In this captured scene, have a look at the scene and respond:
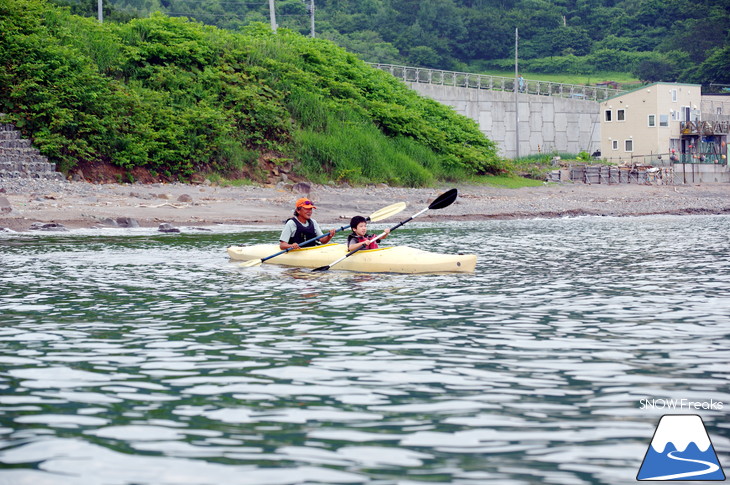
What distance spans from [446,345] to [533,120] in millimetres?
53450

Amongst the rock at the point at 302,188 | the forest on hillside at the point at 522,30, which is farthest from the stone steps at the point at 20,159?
the forest on hillside at the point at 522,30

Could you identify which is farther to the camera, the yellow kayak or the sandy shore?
the sandy shore

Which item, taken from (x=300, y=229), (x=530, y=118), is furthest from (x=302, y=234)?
(x=530, y=118)

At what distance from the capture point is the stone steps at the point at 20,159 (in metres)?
24.8

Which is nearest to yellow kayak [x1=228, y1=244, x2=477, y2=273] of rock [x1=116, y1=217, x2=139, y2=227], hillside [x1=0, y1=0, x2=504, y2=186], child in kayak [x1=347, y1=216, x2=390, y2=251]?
child in kayak [x1=347, y1=216, x2=390, y2=251]

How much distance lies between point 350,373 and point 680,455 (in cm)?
264

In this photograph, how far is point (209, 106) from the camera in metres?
30.3

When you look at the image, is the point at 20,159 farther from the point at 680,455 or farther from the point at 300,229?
the point at 680,455

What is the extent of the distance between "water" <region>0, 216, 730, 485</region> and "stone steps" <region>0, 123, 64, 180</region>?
12.4m

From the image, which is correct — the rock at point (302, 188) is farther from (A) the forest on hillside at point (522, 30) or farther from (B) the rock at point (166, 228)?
(A) the forest on hillside at point (522, 30)

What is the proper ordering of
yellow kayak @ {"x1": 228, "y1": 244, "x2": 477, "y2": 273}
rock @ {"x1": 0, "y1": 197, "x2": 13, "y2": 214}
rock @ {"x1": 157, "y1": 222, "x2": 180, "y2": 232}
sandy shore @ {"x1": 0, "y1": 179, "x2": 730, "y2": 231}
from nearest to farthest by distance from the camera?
1. yellow kayak @ {"x1": 228, "y1": 244, "x2": 477, "y2": 273}
2. rock @ {"x1": 157, "y1": 222, "x2": 180, "y2": 232}
3. rock @ {"x1": 0, "y1": 197, "x2": 13, "y2": 214}
4. sandy shore @ {"x1": 0, "y1": 179, "x2": 730, "y2": 231}

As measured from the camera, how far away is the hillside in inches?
1050

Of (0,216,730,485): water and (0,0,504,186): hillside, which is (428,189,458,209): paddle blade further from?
(0,0,504,186): hillside

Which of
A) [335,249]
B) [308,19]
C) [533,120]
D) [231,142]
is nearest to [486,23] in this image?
[308,19]
